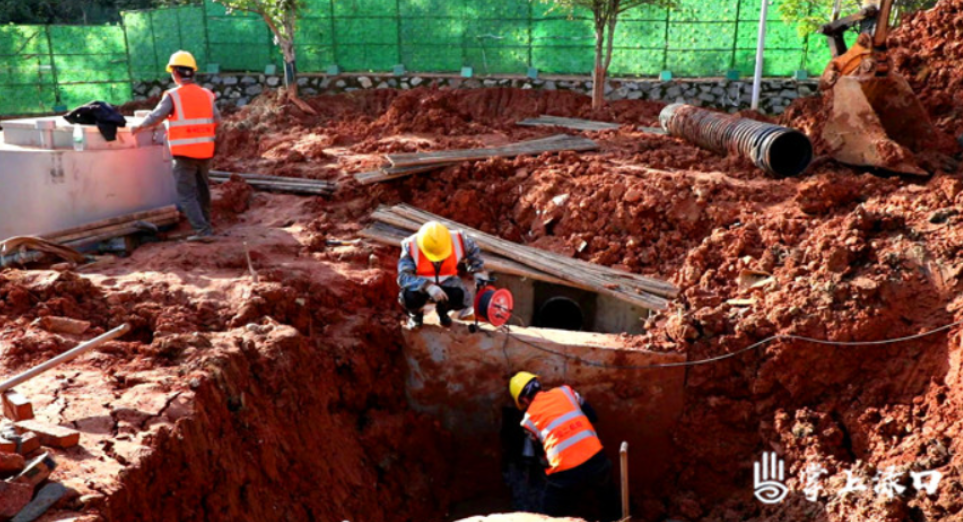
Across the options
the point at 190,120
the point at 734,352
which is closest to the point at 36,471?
the point at 190,120

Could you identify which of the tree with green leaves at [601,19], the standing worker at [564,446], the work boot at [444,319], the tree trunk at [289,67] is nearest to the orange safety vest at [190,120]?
the work boot at [444,319]

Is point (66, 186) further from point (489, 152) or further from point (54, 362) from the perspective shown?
point (489, 152)

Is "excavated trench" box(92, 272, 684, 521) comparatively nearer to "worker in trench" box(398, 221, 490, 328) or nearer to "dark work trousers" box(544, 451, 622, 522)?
"worker in trench" box(398, 221, 490, 328)

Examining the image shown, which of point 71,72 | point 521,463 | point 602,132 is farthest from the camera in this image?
point 71,72

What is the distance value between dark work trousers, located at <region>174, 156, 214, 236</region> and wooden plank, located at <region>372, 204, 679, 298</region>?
2.04m

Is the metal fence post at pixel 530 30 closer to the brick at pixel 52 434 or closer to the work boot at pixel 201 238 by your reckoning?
the work boot at pixel 201 238

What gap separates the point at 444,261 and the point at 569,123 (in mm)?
6764

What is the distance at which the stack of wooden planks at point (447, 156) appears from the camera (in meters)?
Result: 11.4

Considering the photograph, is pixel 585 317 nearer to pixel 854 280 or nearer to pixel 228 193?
pixel 854 280

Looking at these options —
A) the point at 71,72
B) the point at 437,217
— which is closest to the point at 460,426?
A: the point at 437,217

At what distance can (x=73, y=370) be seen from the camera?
6.69 metres

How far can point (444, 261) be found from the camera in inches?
328

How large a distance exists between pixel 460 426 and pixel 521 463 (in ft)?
2.80

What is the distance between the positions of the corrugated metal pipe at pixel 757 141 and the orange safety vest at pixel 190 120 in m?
6.48
